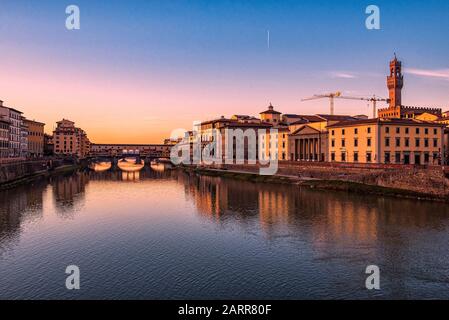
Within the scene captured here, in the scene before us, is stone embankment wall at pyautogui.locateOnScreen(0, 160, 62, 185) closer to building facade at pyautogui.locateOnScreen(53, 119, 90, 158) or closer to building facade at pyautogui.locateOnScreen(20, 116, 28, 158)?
building facade at pyautogui.locateOnScreen(20, 116, 28, 158)

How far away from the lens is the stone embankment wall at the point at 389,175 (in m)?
51.8

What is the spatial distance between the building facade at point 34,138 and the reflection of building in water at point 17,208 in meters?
79.4

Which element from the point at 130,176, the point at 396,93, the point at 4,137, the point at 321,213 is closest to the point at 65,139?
the point at 130,176

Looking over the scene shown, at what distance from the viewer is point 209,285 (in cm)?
2295

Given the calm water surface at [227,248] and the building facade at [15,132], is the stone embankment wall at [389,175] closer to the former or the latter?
the calm water surface at [227,248]

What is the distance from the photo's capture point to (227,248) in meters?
31.2

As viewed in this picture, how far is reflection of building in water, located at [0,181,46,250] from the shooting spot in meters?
36.5

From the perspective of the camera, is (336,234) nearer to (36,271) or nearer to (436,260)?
(436,260)

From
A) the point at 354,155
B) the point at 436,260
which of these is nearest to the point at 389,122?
the point at 354,155

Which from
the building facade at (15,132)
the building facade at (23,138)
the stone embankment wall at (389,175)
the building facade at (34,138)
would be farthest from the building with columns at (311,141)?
the building facade at (34,138)

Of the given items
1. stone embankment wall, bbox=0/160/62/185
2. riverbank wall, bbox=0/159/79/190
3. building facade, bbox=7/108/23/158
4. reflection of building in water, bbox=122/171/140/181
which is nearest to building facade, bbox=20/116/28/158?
building facade, bbox=7/108/23/158

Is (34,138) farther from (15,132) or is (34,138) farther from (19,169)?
(19,169)

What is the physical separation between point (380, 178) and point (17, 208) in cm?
5223
